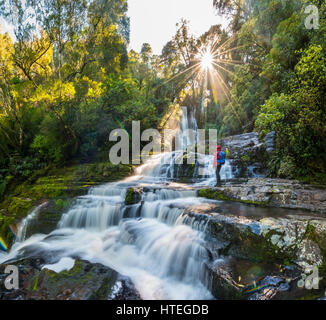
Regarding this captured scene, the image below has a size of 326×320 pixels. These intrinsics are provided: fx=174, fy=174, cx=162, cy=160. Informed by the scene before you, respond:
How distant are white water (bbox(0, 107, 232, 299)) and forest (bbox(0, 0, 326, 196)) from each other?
4676 mm

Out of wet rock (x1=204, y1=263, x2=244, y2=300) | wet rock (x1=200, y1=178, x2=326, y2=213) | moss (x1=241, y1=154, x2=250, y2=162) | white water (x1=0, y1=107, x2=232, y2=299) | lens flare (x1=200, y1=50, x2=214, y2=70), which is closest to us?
wet rock (x1=204, y1=263, x2=244, y2=300)

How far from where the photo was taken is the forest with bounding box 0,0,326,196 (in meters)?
6.30

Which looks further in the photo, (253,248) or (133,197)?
(133,197)

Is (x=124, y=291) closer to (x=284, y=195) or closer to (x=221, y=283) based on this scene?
(x=221, y=283)

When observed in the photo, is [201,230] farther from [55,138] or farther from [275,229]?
[55,138]

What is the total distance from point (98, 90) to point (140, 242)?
10.4 m

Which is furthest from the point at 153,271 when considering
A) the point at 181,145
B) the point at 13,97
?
the point at 181,145

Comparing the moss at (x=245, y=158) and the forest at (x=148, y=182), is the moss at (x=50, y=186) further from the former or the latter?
the moss at (x=245, y=158)

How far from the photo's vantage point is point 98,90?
11609mm

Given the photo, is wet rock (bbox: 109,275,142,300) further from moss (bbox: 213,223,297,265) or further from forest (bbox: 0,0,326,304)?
moss (bbox: 213,223,297,265)

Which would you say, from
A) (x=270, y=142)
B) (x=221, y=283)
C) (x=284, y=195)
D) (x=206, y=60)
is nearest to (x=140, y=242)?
(x=221, y=283)

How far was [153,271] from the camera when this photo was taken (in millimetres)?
3961

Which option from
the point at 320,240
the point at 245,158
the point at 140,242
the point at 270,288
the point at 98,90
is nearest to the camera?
the point at 270,288

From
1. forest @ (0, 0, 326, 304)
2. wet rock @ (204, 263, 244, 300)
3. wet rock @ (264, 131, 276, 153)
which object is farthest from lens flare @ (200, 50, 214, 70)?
wet rock @ (204, 263, 244, 300)
